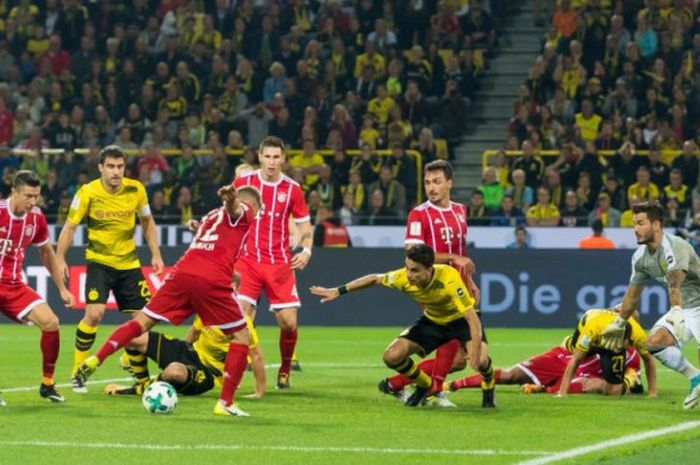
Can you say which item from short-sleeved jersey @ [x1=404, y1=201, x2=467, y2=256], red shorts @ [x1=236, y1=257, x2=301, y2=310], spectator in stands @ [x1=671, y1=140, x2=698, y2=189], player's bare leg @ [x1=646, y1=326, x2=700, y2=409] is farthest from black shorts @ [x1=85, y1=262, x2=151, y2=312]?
spectator in stands @ [x1=671, y1=140, x2=698, y2=189]

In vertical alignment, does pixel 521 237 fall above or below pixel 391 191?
below

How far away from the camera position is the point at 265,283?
48.6 ft

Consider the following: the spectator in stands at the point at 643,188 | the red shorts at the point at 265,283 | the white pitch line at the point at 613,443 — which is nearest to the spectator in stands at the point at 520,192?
the spectator in stands at the point at 643,188

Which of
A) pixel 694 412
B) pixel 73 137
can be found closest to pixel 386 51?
pixel 73 137

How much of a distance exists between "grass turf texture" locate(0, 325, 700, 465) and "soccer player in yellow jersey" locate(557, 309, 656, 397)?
224 millimetres

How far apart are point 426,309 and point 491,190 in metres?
12.3

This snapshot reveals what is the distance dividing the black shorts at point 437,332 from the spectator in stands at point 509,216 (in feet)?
37.6

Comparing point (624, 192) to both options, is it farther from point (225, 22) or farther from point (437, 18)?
point (225, 22)

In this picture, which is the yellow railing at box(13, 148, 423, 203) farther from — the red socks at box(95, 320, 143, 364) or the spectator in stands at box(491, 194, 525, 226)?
the red socks at box(95, 320, 143, 364)

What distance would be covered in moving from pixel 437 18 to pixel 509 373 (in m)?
15.7

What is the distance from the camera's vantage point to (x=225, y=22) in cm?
3061

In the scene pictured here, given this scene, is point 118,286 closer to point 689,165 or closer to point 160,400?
point 160,400

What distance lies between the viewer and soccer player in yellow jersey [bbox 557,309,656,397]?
13.8m

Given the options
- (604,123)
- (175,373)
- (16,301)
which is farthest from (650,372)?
(604,123)
